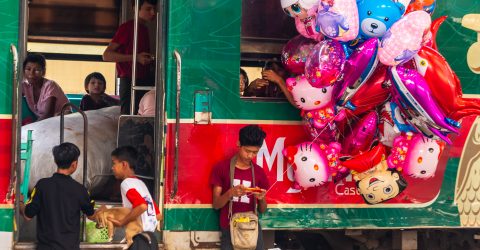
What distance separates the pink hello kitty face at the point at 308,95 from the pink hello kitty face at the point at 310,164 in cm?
30

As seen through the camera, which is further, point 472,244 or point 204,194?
point 472,244

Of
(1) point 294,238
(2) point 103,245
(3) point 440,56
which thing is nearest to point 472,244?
(1) point 294,238

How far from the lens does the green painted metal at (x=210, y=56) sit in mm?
7516

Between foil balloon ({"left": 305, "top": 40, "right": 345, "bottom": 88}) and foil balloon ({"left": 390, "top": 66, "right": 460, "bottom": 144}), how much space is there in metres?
0.41

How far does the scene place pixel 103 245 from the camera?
7.35 meters

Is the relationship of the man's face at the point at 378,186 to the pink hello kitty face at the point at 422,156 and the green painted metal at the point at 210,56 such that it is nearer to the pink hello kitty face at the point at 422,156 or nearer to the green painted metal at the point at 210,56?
the pink hello kitty face at the point at 422,156

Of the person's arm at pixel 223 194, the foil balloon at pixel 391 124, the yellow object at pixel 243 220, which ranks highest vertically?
the foil balloon at pixel 391 124

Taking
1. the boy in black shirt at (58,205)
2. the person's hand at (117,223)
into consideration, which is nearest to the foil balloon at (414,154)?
the person's hand at (117,223)

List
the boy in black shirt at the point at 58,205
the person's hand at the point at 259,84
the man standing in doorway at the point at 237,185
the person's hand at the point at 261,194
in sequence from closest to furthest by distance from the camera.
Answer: the boy in black shirt at the point at 58,205 → the person's hand at the point at 261,194 → the man standing in doorway at the point at 237,185 → the person's hand at the point at 259,84

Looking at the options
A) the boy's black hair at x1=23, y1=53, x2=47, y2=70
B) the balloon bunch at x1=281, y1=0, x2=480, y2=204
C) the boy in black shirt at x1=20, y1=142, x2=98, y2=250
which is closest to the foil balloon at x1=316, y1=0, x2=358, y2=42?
the balloon bunch at x1=281, y1=0, x2=480, y2=204

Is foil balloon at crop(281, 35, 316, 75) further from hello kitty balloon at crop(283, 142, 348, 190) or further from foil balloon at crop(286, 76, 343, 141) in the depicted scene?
hello kitty balloon at crop(283, 142, 348, 190)

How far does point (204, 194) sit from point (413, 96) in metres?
1.65

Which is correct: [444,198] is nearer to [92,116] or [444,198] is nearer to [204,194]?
[204,194]

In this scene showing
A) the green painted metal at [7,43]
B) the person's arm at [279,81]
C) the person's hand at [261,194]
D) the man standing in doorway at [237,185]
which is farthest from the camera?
the person's arm at [279,81]
